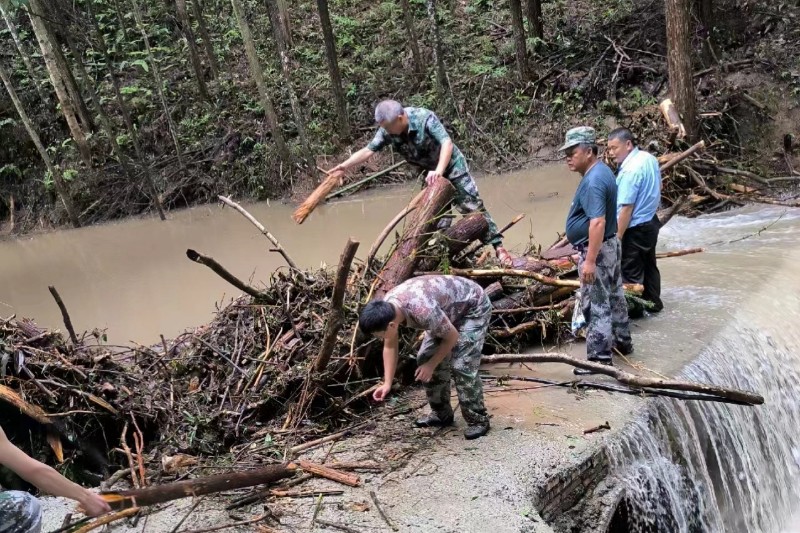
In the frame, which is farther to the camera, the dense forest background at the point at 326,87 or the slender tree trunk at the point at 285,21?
the slender tree trunk at the point at 285,21

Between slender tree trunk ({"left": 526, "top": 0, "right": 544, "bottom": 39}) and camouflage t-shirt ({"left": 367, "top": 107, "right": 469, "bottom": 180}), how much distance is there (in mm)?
A: 12700

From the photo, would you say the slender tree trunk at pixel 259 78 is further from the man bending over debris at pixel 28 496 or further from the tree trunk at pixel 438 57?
the man bending over debris at pixel 28 496

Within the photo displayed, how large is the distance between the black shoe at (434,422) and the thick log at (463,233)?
173cm

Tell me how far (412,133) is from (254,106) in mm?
14990

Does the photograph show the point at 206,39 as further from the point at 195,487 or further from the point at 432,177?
→ the point at 195,487

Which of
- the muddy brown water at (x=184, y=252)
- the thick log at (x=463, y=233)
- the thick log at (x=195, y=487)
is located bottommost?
the muddy brown water at (x=184, y=252)

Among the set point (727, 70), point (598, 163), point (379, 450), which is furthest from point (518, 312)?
point (727, 70)

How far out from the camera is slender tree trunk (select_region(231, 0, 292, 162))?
1319cm

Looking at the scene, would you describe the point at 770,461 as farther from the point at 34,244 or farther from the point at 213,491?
the point at 34,244

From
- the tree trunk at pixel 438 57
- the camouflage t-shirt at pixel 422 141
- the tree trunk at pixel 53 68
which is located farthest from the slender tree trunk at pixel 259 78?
the camouflage t-shirt at pixel 422 141

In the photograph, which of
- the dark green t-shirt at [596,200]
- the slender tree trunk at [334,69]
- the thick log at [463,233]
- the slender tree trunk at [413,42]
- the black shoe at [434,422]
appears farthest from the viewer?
the slender tree trunk at [413,42]

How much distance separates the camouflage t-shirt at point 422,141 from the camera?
5.66 meters

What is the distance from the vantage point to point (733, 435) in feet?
15.8

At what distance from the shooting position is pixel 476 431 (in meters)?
4.15
